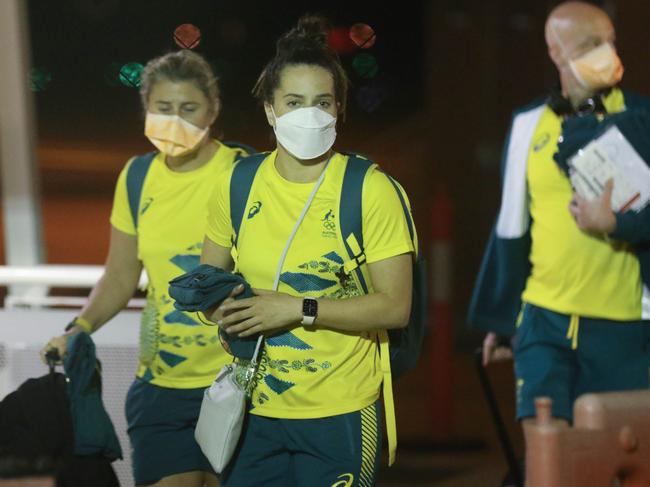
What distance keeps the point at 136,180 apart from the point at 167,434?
87 cm

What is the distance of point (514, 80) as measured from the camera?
9.38 meters

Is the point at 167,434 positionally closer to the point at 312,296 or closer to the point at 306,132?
the point at 312,296

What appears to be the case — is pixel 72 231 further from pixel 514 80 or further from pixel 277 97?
pixel 277 97

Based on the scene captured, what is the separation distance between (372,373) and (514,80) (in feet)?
21.1

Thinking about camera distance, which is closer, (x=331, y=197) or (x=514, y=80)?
(x=331, y=197)

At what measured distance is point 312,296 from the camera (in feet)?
10.6

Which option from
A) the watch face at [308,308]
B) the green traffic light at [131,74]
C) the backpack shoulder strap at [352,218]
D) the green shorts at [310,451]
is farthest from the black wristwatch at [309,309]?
the green traffic light at [131,74]

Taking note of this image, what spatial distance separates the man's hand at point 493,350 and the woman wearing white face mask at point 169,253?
126 centimetres

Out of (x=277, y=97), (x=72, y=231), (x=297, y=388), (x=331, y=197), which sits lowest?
(x=72, y=231)

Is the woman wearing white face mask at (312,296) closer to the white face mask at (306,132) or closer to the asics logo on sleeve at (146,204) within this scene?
the white face mask at (306,132)

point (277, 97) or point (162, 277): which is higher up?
point (277, 97)

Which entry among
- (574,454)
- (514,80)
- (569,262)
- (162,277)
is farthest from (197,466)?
(514,80)

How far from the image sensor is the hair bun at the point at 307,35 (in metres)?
3.32

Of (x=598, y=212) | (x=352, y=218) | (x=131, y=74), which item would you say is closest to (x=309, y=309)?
(x=352, y=218)
